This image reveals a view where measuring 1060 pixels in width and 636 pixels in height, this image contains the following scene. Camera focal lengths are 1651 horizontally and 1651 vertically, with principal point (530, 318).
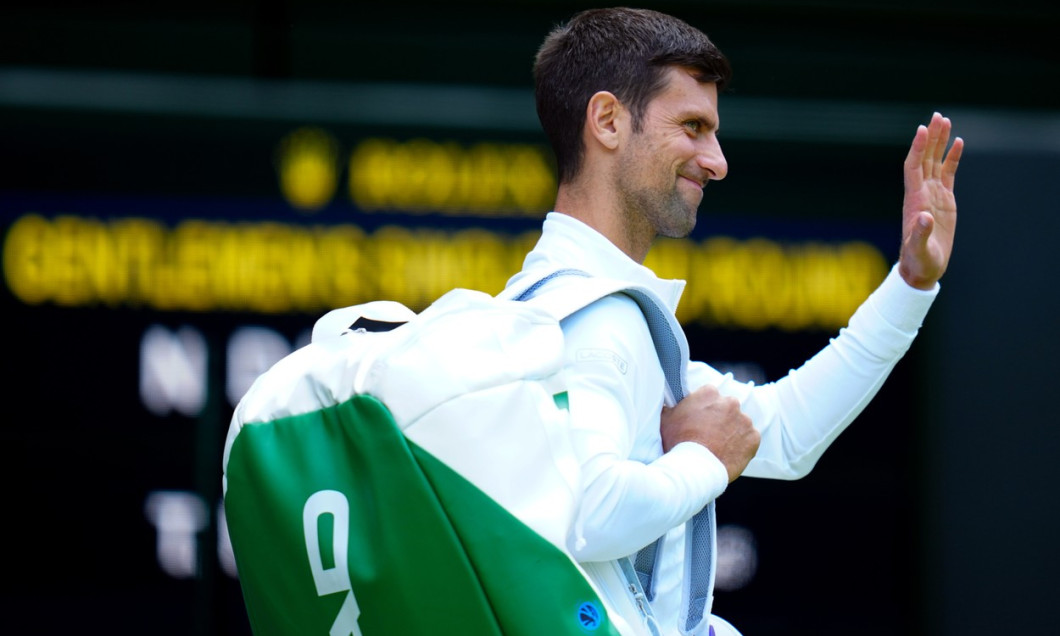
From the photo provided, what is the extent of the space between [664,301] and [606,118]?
321 mm

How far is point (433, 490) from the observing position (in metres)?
1.84

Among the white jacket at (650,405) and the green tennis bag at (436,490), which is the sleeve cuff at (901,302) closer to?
the white jacket at (650,405)

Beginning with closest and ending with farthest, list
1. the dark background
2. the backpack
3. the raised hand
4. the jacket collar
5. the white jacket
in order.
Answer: the backpack → the white jacket → the jacket collar → the raised hand → the dark background

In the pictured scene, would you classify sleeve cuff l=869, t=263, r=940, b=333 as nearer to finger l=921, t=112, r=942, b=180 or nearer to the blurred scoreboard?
finger l=921, t=112, r=942, b=180

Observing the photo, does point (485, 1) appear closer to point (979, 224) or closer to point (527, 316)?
point (979, 224)

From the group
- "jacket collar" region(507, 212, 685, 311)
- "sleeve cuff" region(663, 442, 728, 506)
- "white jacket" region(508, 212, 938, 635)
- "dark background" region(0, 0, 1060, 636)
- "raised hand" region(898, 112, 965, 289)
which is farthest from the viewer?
"dark background" region(0, 0, 1060, 636)

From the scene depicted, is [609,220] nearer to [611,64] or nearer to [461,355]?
[611,64]

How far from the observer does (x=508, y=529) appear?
1.81 meters

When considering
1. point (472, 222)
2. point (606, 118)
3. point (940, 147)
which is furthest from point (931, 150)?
point (472, 222)

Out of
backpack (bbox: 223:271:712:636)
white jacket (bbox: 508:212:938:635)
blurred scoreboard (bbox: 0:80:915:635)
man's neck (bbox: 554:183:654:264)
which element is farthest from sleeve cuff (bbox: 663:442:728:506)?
blurred scoreboard (bbox: 0:80:915:635)

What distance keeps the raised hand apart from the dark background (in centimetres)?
226

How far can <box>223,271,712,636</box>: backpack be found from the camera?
1816 mm

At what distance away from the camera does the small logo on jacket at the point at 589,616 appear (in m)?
1.82

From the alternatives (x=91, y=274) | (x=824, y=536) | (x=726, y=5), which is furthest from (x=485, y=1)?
(x=824, y=536)
